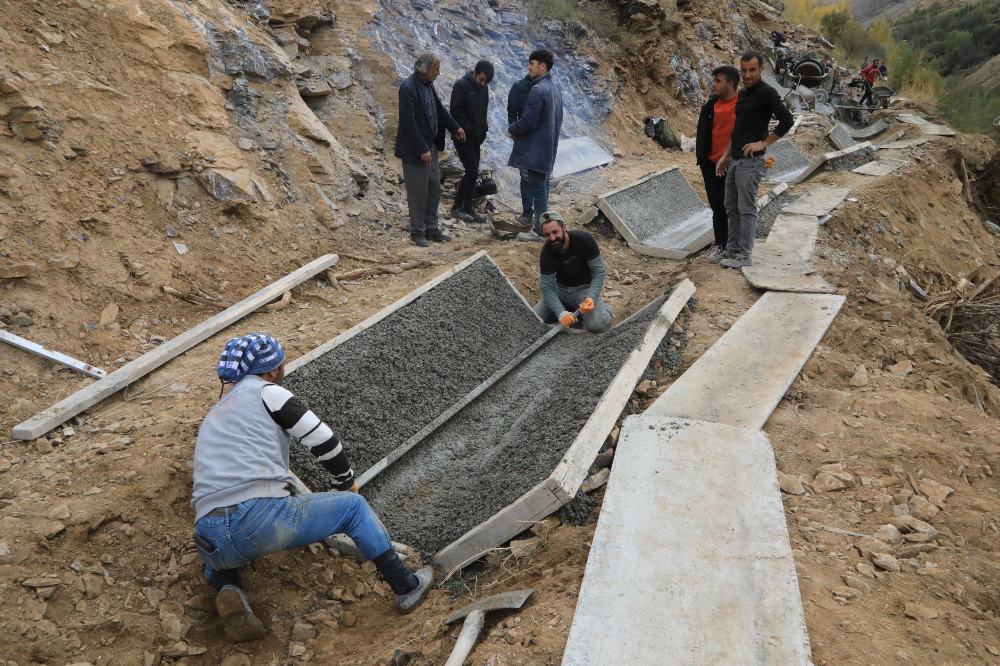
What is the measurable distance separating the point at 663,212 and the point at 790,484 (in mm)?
5437

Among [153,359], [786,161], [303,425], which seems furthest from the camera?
[786,161]

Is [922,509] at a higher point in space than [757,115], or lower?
lower

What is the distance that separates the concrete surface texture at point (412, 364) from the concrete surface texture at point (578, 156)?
15.3ft

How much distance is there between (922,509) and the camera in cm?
261

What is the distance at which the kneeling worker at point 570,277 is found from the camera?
4.78 m

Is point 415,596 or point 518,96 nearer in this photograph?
point 415,596

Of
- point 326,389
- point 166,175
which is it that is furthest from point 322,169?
point 326,389

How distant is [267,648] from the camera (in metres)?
2.56

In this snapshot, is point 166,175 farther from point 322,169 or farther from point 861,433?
point 861,433

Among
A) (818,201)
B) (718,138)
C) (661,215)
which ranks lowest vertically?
(818,201)

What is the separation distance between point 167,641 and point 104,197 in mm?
3590

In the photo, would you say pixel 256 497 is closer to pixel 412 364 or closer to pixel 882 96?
pixel 412 364

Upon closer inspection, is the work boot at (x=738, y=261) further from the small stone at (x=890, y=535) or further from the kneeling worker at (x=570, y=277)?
the small stone at (x=890, y=535)

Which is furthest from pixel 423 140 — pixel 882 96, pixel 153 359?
pixel 882 96
